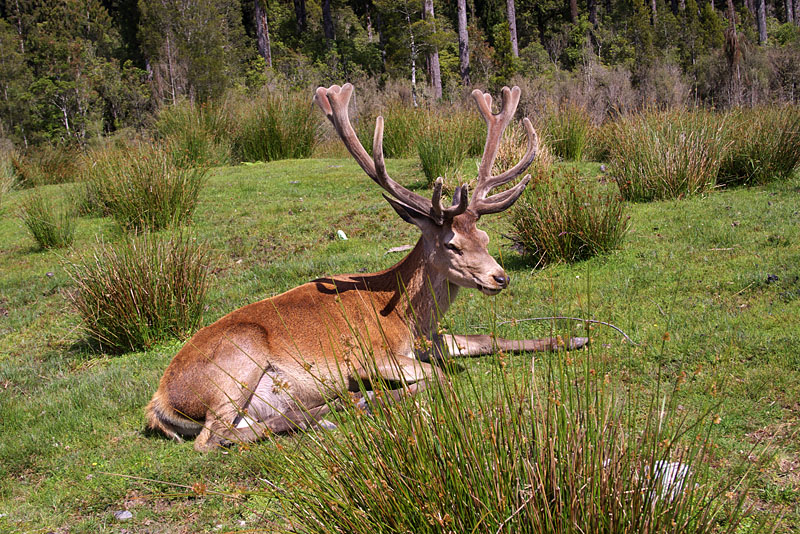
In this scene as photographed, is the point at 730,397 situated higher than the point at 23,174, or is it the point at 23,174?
the point at 23,174

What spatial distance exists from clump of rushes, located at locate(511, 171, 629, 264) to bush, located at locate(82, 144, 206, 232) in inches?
196

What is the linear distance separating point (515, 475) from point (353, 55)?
133ft

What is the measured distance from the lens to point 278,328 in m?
4.68

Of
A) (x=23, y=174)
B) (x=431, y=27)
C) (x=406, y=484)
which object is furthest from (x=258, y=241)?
(x=431, y=27)

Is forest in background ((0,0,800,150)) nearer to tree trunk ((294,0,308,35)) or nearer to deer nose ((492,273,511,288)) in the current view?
tree trunk ((294,0,308,35))

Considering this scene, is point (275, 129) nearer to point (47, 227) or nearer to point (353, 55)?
point (47, 227)

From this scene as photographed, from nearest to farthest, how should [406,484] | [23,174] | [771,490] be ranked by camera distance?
[406,484] → [771,490] → [23,174]

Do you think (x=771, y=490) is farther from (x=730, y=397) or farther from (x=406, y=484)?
(x=406, y=484)

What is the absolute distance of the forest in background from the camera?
23.3m

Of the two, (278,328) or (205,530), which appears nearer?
(205,530)

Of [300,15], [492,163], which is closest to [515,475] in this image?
[492,163]

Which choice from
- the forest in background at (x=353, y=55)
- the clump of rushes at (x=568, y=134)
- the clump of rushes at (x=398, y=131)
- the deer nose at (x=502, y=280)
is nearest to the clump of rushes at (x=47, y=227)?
the clump of rushes at (x=398, y=131)

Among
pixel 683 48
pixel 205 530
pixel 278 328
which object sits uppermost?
pixel 683 48

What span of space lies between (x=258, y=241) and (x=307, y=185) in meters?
3.45
